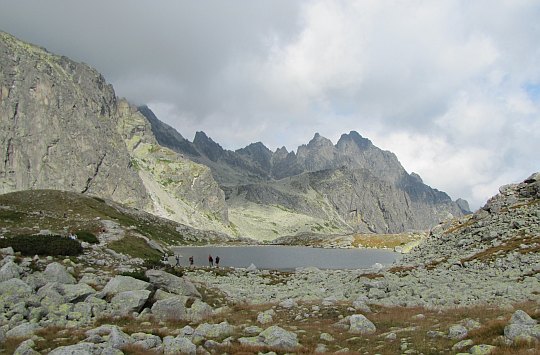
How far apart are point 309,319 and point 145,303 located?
1094 centimetres

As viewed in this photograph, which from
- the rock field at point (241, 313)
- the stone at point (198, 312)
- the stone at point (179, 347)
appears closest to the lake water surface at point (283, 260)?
the rock field at point (241, 313)

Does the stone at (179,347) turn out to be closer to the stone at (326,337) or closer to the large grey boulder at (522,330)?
the stone at (326,337)

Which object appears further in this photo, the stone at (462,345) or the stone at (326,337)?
the stone at (326,337)

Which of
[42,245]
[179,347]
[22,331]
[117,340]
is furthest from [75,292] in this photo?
[42,245]

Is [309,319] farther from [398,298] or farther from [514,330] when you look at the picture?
[514,330]

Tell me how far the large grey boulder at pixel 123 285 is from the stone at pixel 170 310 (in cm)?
321

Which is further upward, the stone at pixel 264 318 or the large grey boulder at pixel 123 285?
the large grey boulder at pixel 123 285

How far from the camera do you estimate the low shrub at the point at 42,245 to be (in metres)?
39.7

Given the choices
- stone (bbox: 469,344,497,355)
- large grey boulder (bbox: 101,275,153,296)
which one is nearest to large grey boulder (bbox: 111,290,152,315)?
large grey boulder (bbox: 101,275,153,296)

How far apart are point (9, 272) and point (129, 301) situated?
348 inches

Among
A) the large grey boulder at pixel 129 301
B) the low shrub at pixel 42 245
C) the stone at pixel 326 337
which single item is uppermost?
the low shrub at pixel 42 245

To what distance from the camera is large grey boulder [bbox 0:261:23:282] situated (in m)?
28.1

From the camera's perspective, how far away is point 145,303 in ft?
91.6

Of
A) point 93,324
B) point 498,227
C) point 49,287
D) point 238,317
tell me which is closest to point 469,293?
point 238,317
